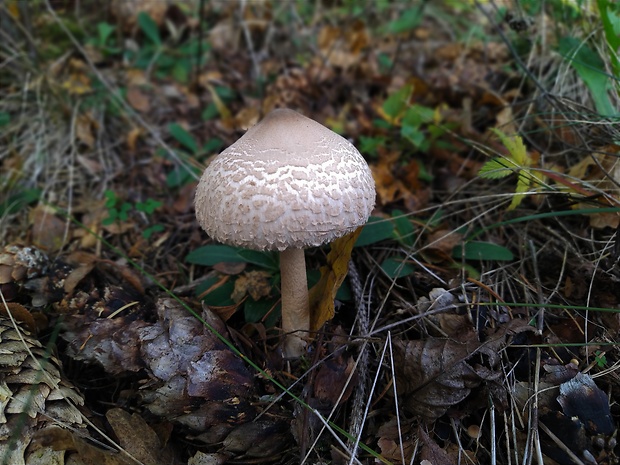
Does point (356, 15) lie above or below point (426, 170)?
above

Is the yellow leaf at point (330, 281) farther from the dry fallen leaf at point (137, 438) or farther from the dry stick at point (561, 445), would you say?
the dry stick at point (561, 445)

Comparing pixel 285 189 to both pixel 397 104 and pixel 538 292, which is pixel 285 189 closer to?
pixel 538 292

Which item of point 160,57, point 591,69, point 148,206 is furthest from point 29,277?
point 591,69

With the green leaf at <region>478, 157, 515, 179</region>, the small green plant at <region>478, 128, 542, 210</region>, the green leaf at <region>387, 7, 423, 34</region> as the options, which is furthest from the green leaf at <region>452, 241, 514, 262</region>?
the green leaf at <region>387, 7, 423, 34</region>

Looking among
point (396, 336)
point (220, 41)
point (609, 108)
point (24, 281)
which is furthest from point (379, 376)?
point (220, 41)

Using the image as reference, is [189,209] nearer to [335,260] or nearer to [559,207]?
[335,260]

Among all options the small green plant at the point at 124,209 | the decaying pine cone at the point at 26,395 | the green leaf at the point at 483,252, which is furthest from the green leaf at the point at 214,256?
the green leaf at the point at 483,252

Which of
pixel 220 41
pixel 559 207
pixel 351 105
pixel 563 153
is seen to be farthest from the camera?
pixel 220 41
